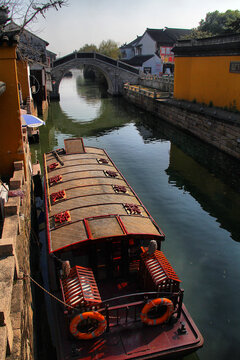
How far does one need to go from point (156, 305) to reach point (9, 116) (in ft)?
24.9

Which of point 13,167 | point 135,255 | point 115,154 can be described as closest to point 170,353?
point 135,255

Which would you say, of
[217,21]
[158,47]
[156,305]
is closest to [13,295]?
[156,305]

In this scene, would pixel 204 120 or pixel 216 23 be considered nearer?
pixel 204 120

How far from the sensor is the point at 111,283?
27.3ft

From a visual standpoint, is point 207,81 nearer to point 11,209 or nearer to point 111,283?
point 111,283

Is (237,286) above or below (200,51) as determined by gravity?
below

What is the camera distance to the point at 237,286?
33.1ft

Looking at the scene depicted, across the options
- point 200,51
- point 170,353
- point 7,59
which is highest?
point 200,51

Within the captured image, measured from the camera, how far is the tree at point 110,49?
7838 centimetres

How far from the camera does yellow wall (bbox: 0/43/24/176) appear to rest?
387 inches

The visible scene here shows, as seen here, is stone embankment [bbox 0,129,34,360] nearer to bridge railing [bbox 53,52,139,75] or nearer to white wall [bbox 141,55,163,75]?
bridge railing [bbox 53,52,139,75]

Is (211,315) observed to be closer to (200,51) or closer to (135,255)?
(135,255)

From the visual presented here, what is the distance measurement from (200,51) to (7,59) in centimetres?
2315

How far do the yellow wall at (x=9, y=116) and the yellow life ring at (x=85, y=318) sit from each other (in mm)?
6360
